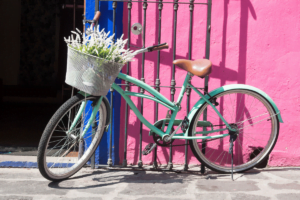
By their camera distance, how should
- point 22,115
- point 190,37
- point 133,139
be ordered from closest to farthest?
point 190,37
point 133,139
point 22,115

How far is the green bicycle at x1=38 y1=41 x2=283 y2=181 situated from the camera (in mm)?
2775

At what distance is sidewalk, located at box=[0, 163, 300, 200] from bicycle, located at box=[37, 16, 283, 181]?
136mm

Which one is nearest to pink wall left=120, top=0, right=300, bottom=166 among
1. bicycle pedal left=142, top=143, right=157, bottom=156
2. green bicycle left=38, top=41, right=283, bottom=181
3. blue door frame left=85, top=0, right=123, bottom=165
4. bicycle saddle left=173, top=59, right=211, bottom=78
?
blue door frame left=85, top=0, right=123, bottom=165

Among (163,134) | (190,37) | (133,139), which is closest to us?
(163,134)

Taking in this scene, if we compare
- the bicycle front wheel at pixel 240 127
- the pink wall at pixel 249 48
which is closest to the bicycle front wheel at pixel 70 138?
the pink wall at pixel 249 48

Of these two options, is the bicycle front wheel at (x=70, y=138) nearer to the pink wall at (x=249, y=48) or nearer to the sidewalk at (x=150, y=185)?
the sidewalk at (x=150, y=185)

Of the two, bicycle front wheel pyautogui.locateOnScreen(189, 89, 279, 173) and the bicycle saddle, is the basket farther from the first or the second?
bicycle front wheel pyautogui.locateOnScreen(189, 89, 279, 173)

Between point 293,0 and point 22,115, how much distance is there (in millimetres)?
5155

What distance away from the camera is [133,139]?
3414 millimetres

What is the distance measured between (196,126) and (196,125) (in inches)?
0.5

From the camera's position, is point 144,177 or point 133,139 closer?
point 144,177

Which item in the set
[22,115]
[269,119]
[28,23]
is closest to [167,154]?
[269,119]

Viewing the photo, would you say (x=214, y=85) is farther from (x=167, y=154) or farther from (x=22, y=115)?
(x=22, y=115)

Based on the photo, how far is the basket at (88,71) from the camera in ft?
8.09
